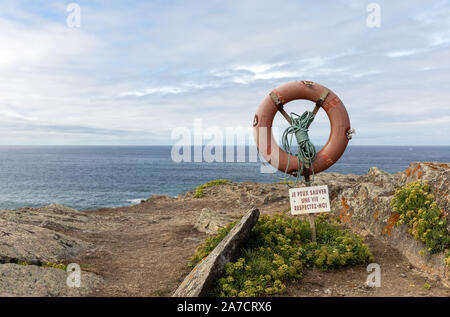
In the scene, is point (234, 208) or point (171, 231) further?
point (234, 208)

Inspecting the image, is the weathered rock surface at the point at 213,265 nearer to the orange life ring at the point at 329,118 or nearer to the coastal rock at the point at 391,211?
the orange life ring at the point at 329,118

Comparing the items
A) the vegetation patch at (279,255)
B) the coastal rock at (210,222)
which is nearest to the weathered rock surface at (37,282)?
the vegetation patch at (279,255)

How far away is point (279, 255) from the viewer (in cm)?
505

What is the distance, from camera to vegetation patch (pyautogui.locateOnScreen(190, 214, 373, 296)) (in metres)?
4.35

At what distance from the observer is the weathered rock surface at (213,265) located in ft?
13.5

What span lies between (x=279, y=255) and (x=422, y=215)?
2357 millimetres

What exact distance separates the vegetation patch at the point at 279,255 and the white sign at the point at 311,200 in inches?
18.3

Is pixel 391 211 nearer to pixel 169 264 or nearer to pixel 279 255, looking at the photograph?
pixel 279 255

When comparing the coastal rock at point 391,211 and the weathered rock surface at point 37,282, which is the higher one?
the coastal rock at point 391,211
